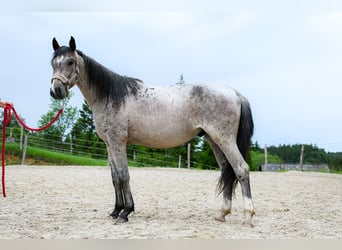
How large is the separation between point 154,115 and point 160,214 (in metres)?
1.55

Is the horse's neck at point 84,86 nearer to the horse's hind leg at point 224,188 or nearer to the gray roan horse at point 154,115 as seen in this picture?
the gray roan horse at point 154,115

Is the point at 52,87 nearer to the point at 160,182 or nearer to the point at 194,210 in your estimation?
the point at 194,210

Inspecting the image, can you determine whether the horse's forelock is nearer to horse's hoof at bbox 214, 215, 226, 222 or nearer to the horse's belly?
the horse's belly

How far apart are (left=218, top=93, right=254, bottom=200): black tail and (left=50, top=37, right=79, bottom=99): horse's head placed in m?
2.28

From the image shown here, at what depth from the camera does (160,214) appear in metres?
5.38

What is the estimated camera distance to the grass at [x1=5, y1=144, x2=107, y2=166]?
2028cm

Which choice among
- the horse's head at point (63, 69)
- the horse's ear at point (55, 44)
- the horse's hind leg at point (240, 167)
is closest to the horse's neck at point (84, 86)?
the horse's head at point (63, 69)

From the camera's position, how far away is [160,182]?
10.2 m

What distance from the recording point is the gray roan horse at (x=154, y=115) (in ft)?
15.4

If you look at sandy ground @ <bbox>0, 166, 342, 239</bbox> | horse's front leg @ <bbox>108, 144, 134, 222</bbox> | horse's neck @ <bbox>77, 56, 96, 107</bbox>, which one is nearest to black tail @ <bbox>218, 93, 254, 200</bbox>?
sandy ground @ <bbox>0, 166, 342, 239</bbox>

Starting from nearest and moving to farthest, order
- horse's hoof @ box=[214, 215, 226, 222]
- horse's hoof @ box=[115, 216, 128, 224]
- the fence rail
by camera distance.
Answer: horse's hoof @ box=[115, 216, 128, 224] → horse's hoof @ box=[214, 215, 226, 222] → the fence rail

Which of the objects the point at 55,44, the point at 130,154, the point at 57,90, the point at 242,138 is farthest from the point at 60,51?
the point at 130,154

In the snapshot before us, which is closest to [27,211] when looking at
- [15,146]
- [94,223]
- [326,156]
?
[94,223]

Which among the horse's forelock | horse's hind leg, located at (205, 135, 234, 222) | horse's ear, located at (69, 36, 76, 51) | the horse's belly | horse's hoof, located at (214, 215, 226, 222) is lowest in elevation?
horse's hoof, located at (214, 215, 226, 222)
